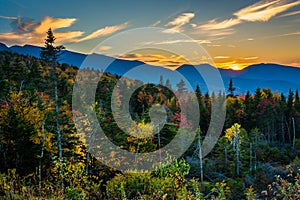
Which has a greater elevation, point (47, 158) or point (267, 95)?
point (267, 95)

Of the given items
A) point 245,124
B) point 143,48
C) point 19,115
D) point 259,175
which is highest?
point 143,48

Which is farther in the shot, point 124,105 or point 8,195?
point 124,105

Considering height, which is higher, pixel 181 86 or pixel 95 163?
pixel 181 86

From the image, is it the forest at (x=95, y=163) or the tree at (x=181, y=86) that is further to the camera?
the tree at (x=181, y=86)

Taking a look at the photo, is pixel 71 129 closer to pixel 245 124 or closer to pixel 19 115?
pixel 19 115

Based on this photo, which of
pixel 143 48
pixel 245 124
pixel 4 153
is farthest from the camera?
pixel 245 124

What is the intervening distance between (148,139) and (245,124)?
126ft

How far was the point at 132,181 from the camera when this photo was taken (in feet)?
33.2

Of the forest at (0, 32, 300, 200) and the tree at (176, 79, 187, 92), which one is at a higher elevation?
the tree at (176, 79, 187, 92)

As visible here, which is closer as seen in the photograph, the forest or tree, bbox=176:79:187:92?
the forest

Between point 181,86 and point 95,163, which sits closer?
point 95,163

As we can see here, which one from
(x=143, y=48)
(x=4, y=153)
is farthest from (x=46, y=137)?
(x=143, y=48)

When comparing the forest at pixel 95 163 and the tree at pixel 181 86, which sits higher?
the tree at pixel 181 86

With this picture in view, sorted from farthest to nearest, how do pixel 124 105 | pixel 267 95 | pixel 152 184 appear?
pixel 267 95
pixel 124 105
pixel 152 184
